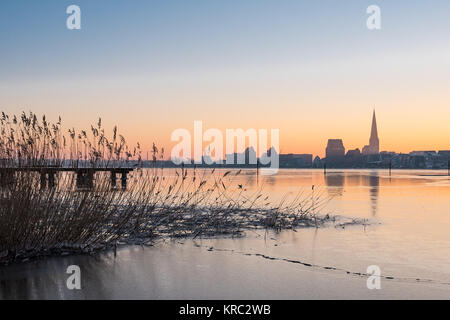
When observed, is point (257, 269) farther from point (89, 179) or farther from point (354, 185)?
point (354, 185)

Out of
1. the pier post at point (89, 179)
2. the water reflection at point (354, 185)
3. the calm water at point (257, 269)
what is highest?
the pier post at point (89, 179)

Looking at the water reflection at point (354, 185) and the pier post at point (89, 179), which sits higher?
the pier post at point (89, 179)

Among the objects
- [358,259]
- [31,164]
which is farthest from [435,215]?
[31,164]

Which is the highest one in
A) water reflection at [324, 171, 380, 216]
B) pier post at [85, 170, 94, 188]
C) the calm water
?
pier post at [85, 170, 94, 188]

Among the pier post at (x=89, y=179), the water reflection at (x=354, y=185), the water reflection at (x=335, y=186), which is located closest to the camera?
the pier post at (x=89, y=179)

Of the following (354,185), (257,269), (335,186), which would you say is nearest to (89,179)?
(257,269)

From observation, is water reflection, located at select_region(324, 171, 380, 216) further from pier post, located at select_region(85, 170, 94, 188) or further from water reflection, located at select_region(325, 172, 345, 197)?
pier post, located at select_region(85, 170, 94, 188)

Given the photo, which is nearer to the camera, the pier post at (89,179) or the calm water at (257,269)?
the calm water at (257,269)

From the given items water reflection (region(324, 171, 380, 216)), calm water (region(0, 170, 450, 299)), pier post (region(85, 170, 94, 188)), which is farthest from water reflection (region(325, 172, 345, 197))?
pier post (region(85, 170, 94, 188))

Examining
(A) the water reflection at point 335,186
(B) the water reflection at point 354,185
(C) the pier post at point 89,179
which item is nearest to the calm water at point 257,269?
(C) the pier post at point 89,179

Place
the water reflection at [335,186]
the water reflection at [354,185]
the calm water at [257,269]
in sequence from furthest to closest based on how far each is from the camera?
the water reflection at [335,186] < the water reflection at [354,185] < the calm water at [257,269]

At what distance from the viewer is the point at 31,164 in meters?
9.38

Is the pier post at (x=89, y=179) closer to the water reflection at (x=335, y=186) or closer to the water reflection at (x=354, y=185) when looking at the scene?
the water reflection at (x=354, y=185)

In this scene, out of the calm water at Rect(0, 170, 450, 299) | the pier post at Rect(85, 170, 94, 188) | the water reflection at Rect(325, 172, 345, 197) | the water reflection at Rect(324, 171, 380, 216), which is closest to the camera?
the calm water at Rect(0, 170, 450, 299)
